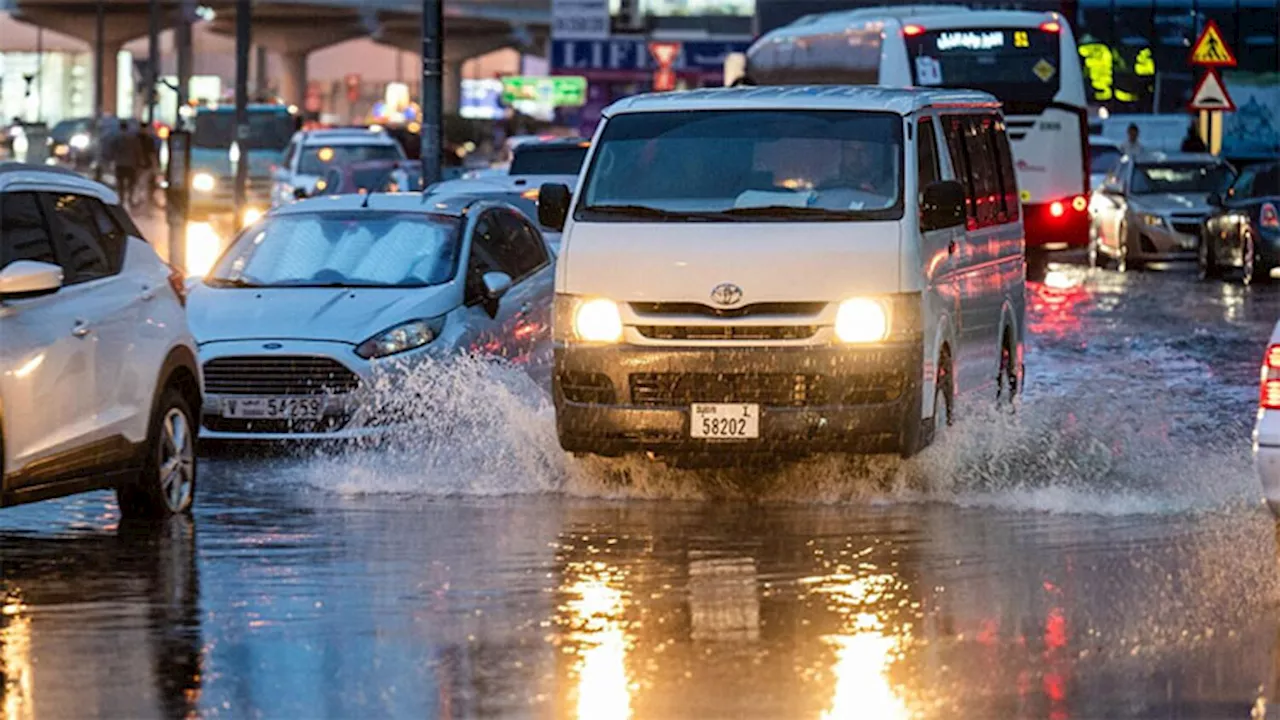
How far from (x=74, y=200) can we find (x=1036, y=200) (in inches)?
1101

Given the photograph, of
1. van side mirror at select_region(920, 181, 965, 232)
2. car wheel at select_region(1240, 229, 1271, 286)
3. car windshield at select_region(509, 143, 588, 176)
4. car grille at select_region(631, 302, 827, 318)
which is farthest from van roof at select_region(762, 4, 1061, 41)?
car grille at select_region(631, 302, 827, 318)

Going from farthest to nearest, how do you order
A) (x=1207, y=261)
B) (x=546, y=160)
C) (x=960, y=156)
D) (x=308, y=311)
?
(x=1207, y=261) → (x=546, y=160) → (x=308, y=311) → (x=960, y=156)

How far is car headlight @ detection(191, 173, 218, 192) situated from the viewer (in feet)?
191

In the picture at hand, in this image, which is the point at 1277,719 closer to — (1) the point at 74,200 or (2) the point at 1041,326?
(1) the point at 74,200

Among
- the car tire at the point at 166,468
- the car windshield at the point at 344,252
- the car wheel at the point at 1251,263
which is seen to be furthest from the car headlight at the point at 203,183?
the car tire at the point at 166,468

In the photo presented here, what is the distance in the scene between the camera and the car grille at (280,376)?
16.3 metres

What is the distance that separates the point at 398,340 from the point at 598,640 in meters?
7.05

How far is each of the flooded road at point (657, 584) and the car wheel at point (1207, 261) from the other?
1928 centimetres

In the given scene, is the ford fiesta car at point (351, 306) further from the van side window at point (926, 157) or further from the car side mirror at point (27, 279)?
the car side mirror at point (27, 279)

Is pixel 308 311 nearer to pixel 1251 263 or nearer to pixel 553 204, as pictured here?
pixel 553 204

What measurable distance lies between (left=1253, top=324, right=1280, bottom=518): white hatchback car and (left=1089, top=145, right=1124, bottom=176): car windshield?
41.1m

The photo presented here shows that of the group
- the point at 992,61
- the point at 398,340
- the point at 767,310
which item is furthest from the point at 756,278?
the point at 992,61

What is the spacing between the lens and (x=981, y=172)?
16.6m

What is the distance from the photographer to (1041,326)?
28172 mm
